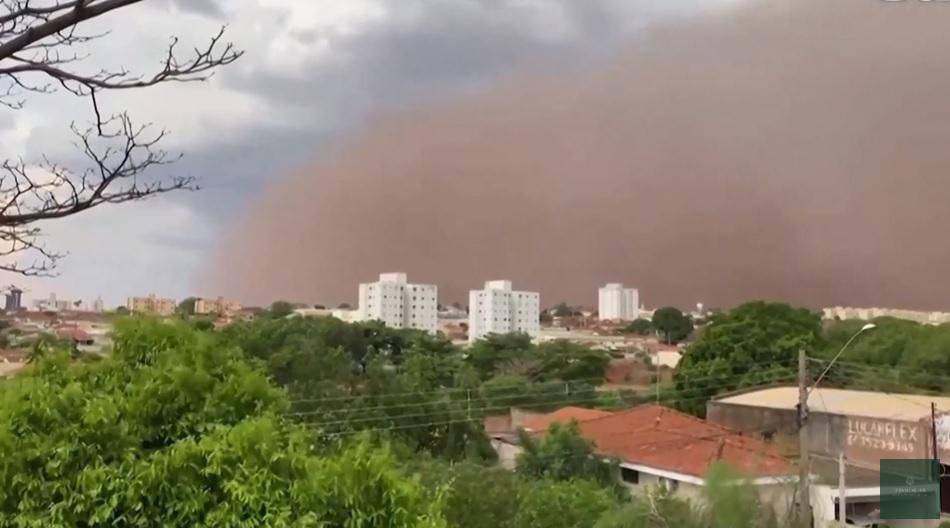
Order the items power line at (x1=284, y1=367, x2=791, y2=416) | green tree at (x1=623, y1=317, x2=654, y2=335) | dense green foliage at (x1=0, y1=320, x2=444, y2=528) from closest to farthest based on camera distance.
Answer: dense green foliage at (x1=0, y1=320, x2=444, y2=528)
power line at (x1=284, y1=367, x2=791, y2=416)
green tree at (x1=623, y1=317, x2=654, y2=335)

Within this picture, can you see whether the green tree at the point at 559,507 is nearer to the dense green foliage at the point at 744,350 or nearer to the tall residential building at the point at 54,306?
the tall residential building at the point at 54,306

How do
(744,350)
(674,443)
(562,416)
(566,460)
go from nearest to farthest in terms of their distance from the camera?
1. (566,460)
2. (674,443)
3. (562,416)
4. (744,350)

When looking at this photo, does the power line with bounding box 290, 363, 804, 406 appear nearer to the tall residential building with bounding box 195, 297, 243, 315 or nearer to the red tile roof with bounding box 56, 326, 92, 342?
the tall residential building with bounding box 195, 297, 243, 315

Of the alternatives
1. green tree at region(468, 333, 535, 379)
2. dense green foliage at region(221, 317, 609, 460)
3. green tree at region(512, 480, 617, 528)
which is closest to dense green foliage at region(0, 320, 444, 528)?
green tree at region(512, 480, 617, 528)

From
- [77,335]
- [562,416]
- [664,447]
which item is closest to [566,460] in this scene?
[664,447]

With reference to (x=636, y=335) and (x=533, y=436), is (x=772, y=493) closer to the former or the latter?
(x=533, y=436)

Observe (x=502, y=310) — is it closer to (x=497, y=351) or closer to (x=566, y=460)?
(x=497, y=351)

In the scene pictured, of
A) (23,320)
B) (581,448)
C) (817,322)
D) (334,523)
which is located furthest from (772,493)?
(817,322)
